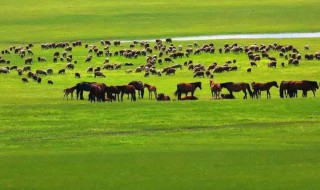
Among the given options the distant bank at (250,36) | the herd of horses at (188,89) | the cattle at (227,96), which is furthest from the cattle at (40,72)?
the distant bank at (250,36)

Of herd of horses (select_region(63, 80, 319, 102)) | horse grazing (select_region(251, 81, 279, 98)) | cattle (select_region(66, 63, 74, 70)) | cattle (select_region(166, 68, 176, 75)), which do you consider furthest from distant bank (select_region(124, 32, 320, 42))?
horse grazing (select_region(251, 81, 279, 98))

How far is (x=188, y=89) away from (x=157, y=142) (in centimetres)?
1165

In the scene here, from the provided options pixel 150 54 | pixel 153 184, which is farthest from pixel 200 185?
pixel 150 54

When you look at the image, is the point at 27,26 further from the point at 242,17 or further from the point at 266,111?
the point at 266,111

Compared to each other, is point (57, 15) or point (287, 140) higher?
point (57, 15)

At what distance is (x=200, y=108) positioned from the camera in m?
33.5

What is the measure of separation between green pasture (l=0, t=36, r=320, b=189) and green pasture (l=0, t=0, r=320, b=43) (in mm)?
29725

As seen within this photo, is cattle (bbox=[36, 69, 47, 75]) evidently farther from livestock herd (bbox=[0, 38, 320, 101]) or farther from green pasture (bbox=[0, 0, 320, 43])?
green pasture (bbox=[0, 0, 320, 43])

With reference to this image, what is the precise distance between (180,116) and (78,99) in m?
7.17

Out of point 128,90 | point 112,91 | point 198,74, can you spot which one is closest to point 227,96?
point 128,90

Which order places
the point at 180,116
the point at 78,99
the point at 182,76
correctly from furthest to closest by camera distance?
the point at 182,76 → the point at 78,99 → the point at 180,116

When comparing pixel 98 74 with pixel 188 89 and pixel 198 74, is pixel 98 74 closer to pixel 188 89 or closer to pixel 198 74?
pixel 198 74

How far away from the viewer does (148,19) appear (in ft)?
260

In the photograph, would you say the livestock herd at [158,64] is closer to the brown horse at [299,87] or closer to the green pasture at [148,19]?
the brown horse at [299,87]
